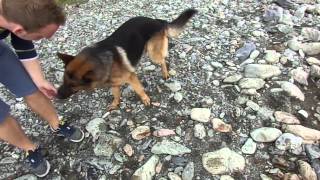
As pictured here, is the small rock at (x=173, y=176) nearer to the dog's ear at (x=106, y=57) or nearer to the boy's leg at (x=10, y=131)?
the dog's ear at (x=106, y=57)

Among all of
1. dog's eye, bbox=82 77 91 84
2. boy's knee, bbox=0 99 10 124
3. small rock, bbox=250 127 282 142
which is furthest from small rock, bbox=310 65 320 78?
boy's knee, bbox=0 99 10 124

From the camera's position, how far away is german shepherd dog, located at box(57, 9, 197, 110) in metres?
3.65

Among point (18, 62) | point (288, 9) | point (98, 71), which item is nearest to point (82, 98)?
point (98, 71)

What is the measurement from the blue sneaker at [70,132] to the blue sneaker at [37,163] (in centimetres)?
30

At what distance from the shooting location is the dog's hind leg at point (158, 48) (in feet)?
14.4

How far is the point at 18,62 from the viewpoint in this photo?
10.8 ft

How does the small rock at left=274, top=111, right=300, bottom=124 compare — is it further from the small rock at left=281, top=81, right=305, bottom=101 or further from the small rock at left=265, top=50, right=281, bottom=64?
the small rock at left=265, top=50, right=281, bottom=64

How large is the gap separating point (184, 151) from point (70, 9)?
2.96m

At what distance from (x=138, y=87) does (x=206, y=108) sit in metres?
0.74

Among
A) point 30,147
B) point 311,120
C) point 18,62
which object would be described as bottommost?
point 311,120

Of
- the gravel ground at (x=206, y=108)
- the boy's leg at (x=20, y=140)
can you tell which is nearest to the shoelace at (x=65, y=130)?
the gravel ground at (x=206, y=108)

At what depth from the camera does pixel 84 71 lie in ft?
11.8

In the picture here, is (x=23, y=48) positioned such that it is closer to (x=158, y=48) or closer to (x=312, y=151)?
(x=158, y=48)

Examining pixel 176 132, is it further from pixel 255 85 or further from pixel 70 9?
pixel 70 9
